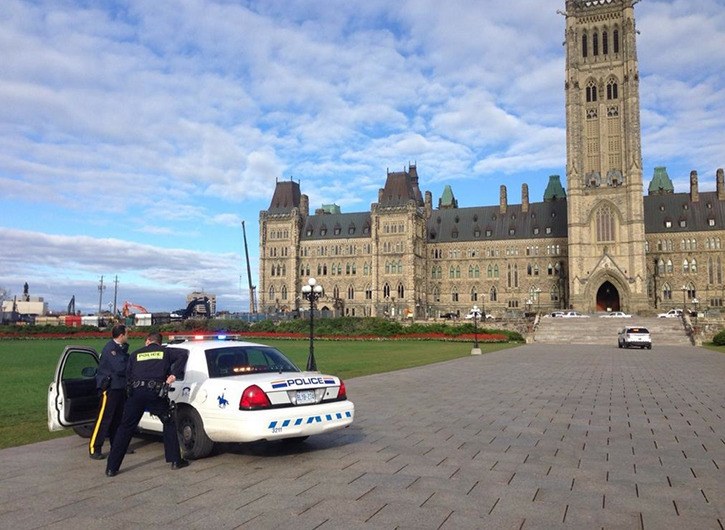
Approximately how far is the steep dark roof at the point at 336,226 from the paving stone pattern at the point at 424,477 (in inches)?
3778

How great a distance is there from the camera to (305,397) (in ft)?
29.8

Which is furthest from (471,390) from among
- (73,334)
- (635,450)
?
(73,334)

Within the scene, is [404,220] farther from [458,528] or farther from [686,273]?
[458,528]

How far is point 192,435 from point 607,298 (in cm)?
8981

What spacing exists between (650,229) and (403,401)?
9123 centimetres

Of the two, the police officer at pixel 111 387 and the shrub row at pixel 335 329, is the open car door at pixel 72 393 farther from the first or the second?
the shrub row at pixel 335 329

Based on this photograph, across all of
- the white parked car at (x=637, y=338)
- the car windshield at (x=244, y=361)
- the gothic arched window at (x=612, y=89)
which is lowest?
the white parked car at (x=637, y=338)

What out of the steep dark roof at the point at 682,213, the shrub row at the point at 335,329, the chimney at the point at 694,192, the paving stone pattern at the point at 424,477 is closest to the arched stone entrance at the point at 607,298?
the steep dark roof at the point at 682,213

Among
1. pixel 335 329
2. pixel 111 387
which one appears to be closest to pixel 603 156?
pixel 335 329

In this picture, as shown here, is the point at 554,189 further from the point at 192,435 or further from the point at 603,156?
the point at 192,435

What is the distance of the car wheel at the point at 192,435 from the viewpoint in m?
8.95

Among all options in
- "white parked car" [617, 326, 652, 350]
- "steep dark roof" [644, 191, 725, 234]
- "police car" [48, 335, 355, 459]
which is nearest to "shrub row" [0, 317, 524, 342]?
"white parked car" [617, 326, 652, 350]

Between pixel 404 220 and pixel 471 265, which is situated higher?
pixel 404 220

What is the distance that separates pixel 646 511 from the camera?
655cm
